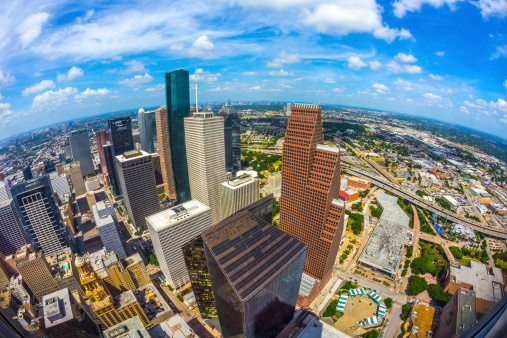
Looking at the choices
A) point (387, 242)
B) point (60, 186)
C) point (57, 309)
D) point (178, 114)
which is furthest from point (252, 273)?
point (60, 186)

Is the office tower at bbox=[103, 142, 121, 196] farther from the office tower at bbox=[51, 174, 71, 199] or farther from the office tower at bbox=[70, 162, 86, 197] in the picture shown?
the office tower at bbox=[51, 174, 71, 199]

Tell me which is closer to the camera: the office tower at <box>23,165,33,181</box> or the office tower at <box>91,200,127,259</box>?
the office tower at <box>23,165,33,181</box>

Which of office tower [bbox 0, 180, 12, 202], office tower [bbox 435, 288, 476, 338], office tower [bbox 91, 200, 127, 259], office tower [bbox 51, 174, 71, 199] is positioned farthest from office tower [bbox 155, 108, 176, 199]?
office tower [bbox 435, 288, 476, 338]

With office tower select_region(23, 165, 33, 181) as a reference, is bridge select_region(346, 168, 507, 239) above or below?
below

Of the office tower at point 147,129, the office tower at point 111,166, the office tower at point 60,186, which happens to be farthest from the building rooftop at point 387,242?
the office tower at point 147,129

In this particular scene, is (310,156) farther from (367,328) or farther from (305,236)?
(367,328)

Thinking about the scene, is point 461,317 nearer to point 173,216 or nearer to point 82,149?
point 173,216

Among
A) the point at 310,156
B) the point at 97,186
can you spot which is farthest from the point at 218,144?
the point at 97,186
